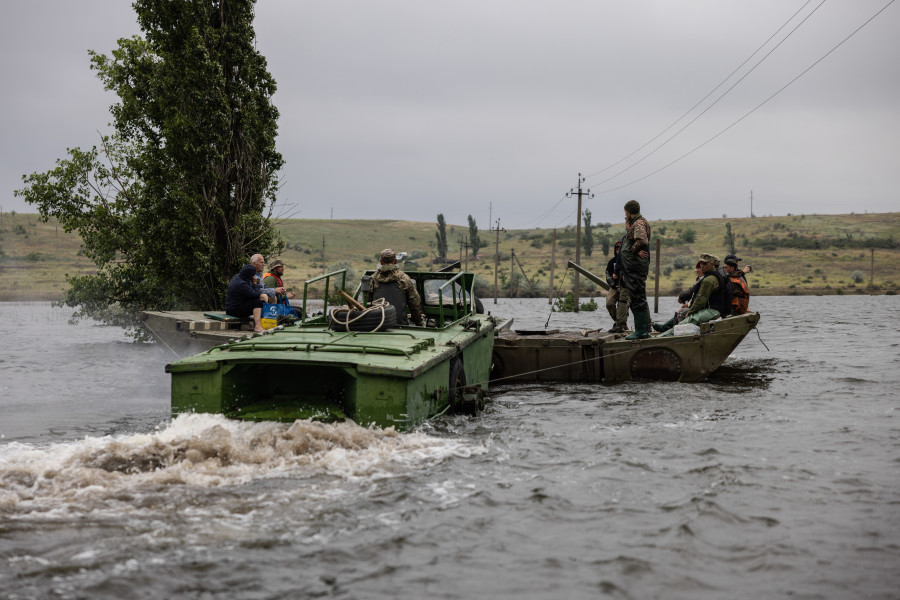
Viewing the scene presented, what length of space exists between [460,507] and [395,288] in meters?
5.13

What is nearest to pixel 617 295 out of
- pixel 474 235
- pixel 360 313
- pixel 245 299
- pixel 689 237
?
pixel 245 299

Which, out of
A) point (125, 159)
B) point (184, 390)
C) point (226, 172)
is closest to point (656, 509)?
point (184, 390)

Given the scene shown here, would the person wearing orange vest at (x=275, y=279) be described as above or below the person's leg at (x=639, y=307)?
above

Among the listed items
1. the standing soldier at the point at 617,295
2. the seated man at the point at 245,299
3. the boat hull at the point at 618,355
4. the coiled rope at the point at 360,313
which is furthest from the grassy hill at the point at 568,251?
the coiled rope at the point at 360,313

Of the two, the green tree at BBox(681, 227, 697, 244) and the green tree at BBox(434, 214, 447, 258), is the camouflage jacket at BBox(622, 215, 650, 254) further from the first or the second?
the green tree at BBox(681, 227, 697, 244)

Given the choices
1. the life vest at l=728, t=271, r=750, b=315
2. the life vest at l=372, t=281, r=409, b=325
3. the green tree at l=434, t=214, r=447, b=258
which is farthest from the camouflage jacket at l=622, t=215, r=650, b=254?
the green tree at l=434, t=214, r=447, b=258

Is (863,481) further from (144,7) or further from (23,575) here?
(144,7)

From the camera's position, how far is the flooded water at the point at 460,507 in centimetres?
491

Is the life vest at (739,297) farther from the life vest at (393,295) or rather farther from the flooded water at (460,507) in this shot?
the life vest at (393,295)

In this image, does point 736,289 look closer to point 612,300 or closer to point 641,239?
point 612,300

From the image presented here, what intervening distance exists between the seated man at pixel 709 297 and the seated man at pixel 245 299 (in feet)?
23.5

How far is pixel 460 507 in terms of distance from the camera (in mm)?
6430

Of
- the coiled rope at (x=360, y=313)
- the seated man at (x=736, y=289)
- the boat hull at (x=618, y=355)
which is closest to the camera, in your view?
the coiled rope at (x=360, y=313)

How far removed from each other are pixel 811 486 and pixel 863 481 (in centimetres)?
60
